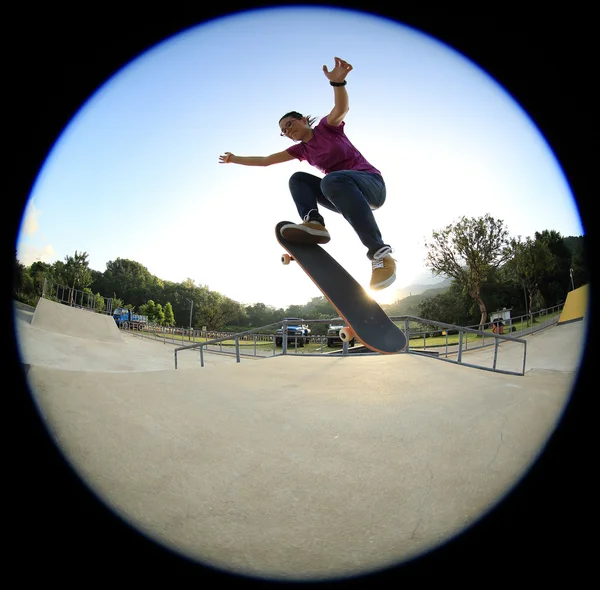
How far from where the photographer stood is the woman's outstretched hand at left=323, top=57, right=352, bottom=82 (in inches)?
56.8

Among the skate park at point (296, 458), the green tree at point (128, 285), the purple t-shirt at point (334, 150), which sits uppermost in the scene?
the green tree at point (128, 285)

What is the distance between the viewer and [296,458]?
5.03 ft

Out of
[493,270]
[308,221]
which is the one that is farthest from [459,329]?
[308,221]

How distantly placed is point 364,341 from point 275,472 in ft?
2.74

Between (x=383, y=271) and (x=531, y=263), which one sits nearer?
(x=383, y=271)

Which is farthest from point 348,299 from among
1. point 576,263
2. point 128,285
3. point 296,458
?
point 128,285

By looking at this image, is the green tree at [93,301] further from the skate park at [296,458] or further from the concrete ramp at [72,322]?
the skate park at [296,458]

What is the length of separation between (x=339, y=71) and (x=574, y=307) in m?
4.50

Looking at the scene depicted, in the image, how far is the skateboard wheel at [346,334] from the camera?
1454mm

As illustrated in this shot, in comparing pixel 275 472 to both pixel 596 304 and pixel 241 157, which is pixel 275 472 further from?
pixel 596 304

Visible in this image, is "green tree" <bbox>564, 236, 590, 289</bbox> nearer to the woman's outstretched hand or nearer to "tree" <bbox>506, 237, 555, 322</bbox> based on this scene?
"tree" <bbox>506, 237, 555, 322</bbox>

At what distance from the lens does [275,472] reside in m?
1.42

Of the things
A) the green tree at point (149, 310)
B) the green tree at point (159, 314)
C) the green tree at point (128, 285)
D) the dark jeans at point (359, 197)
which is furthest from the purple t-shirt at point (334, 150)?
the green tree at point (149, 310)

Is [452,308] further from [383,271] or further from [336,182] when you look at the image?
[336,182]
